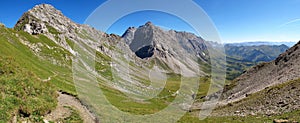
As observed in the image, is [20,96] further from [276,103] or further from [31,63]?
[31,63]

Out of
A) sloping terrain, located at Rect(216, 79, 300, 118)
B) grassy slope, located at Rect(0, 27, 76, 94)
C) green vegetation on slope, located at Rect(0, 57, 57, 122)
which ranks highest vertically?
grassy slope, located at Rect(0, 27, 76, 94)

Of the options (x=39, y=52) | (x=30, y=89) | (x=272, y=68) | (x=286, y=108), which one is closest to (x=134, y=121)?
(x=30, y=89)

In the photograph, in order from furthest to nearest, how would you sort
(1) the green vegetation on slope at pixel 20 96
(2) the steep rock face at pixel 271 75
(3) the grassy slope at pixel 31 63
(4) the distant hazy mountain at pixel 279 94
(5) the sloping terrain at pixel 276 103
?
1. (2) the steep rock face at pixel 271 75
2. (3) the grassy slope at pixel 31 63
3. (4) the distant hazy mountain at pixel 279 94
4. (5) the sloping terrain at pixel 276 103
5. (1) the green vegetation on slope at pixel 20 96

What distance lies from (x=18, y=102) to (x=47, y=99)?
5.42m

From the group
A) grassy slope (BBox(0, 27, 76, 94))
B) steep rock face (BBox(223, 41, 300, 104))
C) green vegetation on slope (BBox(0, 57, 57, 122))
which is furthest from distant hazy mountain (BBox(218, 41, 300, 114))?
grassy slope (BBox(0, 27, 76, 94))

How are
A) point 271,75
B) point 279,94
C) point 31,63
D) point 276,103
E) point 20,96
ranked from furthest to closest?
point 271,75
point 31,63
point 279,94
point 276,103
point 20,96

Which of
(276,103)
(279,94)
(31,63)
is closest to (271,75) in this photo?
(279,94)

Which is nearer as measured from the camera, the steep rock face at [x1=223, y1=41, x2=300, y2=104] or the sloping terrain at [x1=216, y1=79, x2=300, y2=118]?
the sloping terrain at [x1=216, y1=79, x2=300, y2=118]

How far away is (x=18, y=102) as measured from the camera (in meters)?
23.3

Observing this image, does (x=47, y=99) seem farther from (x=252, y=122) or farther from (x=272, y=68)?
(x=272, y=68)

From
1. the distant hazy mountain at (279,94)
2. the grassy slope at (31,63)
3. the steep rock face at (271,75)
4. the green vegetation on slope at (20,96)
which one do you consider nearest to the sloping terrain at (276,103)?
the distant hazy mountain at (279,94)

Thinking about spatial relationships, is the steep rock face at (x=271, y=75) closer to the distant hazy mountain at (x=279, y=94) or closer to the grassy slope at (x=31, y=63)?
the distant hazy mountain at (x=279, y=94)

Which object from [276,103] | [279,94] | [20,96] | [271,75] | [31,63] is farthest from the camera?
[271,75]

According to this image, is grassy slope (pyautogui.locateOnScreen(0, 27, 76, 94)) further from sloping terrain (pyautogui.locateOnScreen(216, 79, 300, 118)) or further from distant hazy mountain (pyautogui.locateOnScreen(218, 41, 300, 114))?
distant hazy mountain (pyautogui.locateOnScreen(218, 41, 300, 114))
